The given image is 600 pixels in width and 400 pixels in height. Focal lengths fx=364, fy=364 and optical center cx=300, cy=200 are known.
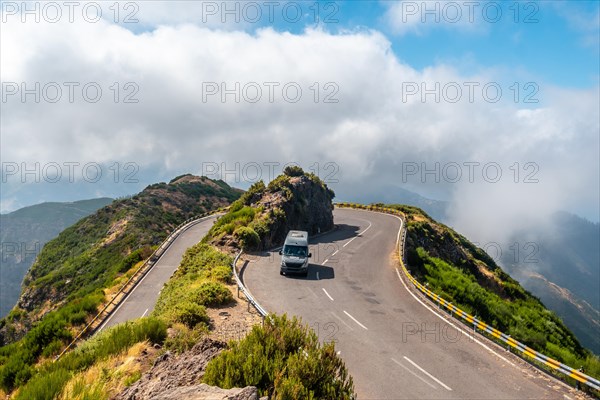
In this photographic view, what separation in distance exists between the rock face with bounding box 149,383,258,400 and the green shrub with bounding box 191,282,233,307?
10166 mm

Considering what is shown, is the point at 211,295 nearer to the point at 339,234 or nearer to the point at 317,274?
the point at 317,274

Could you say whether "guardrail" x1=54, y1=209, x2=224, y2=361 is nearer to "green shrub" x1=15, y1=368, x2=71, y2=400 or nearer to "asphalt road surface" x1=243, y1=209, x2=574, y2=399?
"asphalt road surface" x1=243, y1=209, x2=574, y2=399

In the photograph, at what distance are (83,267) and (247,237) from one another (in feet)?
115

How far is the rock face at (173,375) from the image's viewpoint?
760cm

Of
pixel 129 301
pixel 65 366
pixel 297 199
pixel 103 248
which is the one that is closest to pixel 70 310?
pixel 129 301

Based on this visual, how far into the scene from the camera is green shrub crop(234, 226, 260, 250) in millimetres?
30438

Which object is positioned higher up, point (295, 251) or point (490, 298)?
point (295, 251)

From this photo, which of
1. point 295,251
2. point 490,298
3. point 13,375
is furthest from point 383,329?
point 490,298

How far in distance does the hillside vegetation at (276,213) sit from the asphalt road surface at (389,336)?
3.20 m

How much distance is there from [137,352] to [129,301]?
19.7m

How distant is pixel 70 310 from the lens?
25844mm

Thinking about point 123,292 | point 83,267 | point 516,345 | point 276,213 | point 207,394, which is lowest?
point 83,267

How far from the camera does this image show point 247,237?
30688 mm

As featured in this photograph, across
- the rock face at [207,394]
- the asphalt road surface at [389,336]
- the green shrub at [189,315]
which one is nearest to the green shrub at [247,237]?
the asphalt road surface at [389,336]
